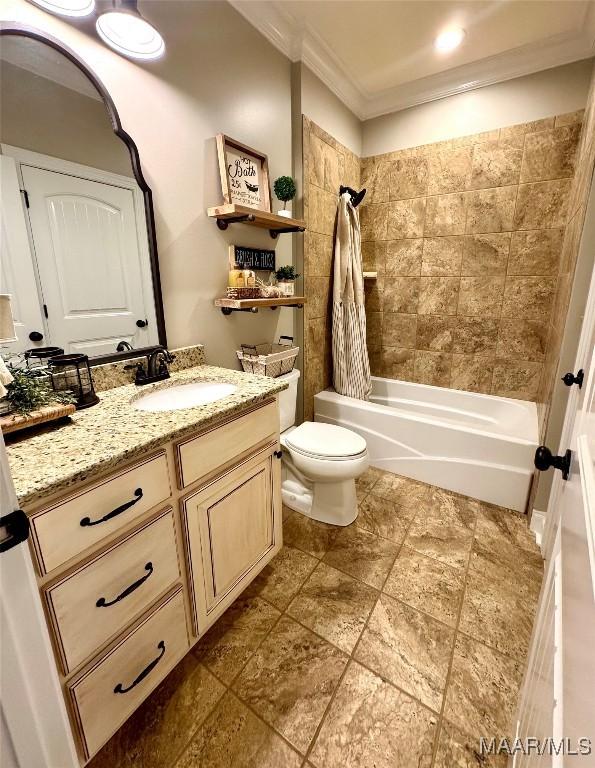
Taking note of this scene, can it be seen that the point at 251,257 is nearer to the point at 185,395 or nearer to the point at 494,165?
the point at 185,395

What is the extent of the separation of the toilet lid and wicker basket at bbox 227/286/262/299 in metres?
0.78

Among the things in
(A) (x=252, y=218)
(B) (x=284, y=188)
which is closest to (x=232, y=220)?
(A) (x=252, y=218)

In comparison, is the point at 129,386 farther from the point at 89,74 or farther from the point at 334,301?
the point at 334,301

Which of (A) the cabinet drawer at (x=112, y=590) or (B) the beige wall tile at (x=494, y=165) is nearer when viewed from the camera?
(A) the cabinet drawer at (x=112, y=590)

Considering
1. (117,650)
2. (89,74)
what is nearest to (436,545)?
(117,650)

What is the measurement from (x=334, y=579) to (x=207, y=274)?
1556mm

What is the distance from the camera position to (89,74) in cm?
113

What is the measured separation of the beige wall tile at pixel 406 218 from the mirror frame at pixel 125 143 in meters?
2.00

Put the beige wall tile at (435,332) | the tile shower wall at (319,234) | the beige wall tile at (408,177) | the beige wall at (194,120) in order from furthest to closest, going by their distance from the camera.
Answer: the beige wall tile at (435,332)
the beige wall tile at (408,177)
the tile shower wall at (319,234)
the beige wall at (194,120)

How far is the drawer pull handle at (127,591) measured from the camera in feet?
2.76

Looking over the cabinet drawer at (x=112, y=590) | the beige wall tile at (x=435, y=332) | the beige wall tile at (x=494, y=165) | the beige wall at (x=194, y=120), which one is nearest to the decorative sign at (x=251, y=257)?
the beige wall at (x=194, y=120)

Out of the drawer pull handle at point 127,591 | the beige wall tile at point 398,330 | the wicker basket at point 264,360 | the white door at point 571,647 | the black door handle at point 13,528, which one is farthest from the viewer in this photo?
the beige wall tile at point 398,330

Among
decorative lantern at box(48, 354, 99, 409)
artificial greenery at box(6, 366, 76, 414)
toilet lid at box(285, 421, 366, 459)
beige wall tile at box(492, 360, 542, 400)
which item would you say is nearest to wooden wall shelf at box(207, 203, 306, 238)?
decorative lantern at box(48, 354, 99, 409)

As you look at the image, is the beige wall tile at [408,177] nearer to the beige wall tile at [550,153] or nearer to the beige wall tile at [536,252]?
the beige wall tile at [550,153]
